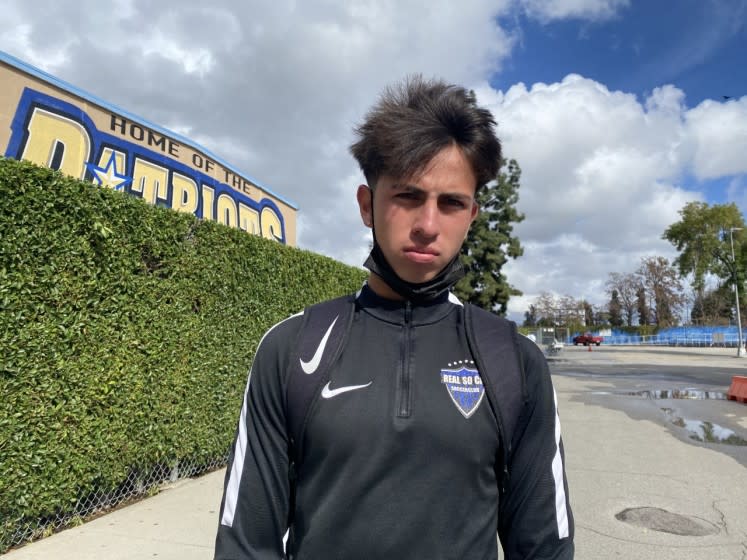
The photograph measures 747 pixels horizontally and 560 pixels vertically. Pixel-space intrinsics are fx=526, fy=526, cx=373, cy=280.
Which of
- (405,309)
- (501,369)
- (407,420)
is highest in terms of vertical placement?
(405,309)

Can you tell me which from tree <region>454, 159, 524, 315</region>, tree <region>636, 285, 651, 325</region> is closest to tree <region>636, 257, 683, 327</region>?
tree <region>636, 285, 651, 325</region>

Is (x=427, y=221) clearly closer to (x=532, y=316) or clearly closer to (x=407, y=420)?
(x=407, y=420)

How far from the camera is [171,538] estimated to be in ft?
14.7

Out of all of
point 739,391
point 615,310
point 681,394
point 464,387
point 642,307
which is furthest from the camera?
point 615,310

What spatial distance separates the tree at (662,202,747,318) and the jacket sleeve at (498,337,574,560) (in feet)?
175

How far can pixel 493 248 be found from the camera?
2711cm

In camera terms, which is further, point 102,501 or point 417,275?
point 102,501

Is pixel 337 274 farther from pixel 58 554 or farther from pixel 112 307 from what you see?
pixel 58 554

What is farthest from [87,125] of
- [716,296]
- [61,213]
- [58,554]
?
[716,296]

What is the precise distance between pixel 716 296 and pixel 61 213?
282 feet

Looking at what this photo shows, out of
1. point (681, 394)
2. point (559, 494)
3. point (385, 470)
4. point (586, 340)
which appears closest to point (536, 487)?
point (559, 494)

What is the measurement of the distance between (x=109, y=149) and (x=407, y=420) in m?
9.79

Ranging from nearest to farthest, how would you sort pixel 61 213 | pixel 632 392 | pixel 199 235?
pixel 61 213
pixel 199 235
pixel 632 392

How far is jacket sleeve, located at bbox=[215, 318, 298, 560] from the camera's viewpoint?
1.32 metres
